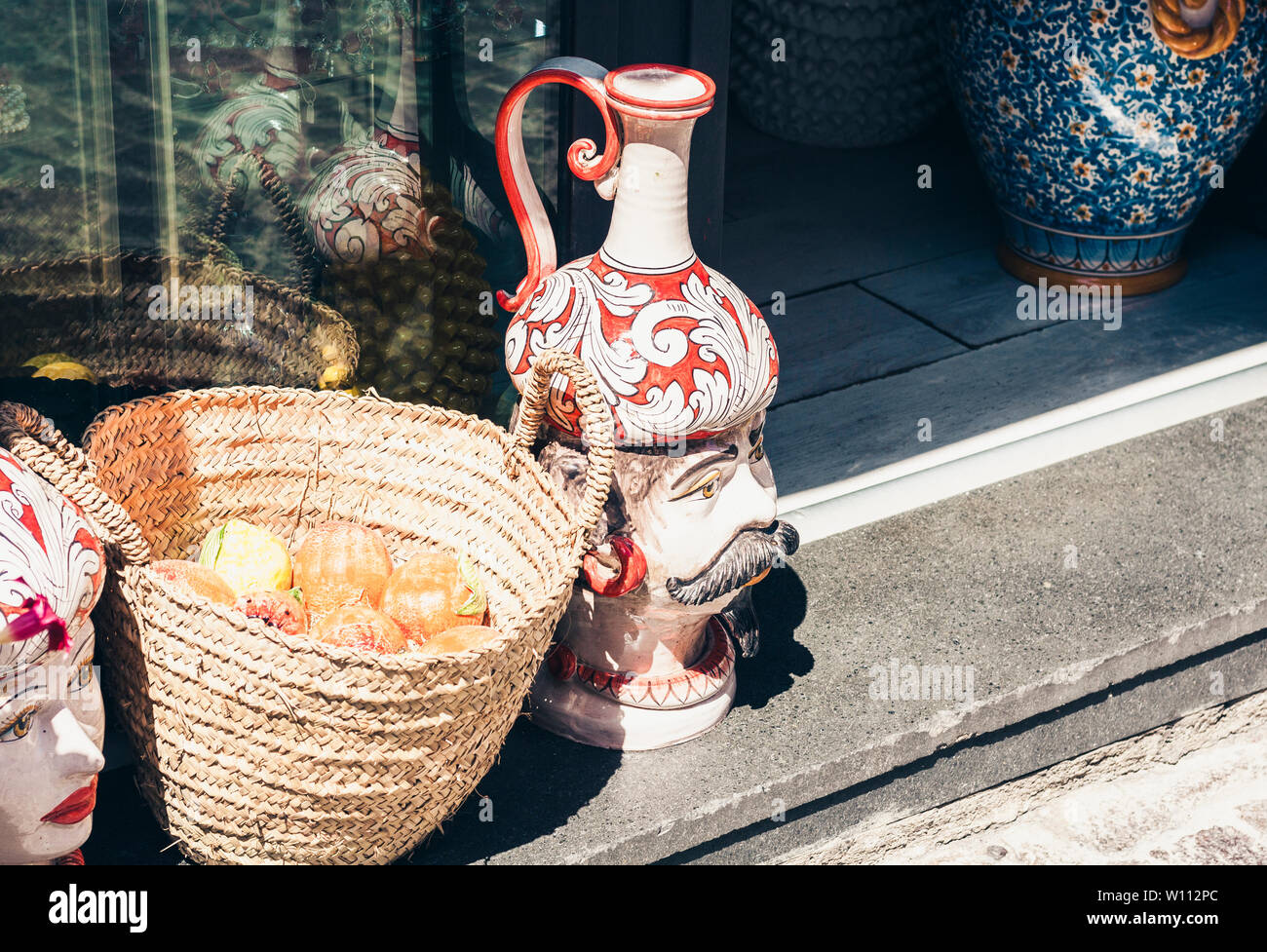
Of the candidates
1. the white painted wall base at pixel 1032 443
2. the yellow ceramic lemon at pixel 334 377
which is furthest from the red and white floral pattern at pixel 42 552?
the white painted wall base at pixel 1032 443

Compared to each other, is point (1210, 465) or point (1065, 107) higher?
point (1065, 107)

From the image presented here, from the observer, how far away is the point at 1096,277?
148 inches

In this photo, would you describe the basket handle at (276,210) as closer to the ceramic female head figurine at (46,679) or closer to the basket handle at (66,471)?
A: the basket handle at (66,471)

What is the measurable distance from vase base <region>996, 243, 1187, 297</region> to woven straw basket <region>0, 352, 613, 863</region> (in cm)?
209

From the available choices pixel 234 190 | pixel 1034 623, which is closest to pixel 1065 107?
pixel 1034 623

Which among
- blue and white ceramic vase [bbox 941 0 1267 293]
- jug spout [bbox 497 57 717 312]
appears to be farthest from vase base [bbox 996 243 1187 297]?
jug spout [bbox 497 57 717 312]

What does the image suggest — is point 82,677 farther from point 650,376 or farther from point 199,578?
point 650,376

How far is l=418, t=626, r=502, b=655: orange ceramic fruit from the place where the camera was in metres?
1.94

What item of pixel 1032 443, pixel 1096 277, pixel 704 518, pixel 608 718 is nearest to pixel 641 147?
pixel 704 518

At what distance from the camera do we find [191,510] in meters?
2.19

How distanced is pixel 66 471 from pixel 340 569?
0.44 meters

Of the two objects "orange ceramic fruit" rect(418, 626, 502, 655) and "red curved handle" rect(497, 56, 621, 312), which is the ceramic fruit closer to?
"orange ceramic fruit" rect(418, 626, 502, 655)

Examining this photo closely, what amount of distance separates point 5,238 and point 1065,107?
7.96ft

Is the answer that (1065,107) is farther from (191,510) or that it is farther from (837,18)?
(191,510)
